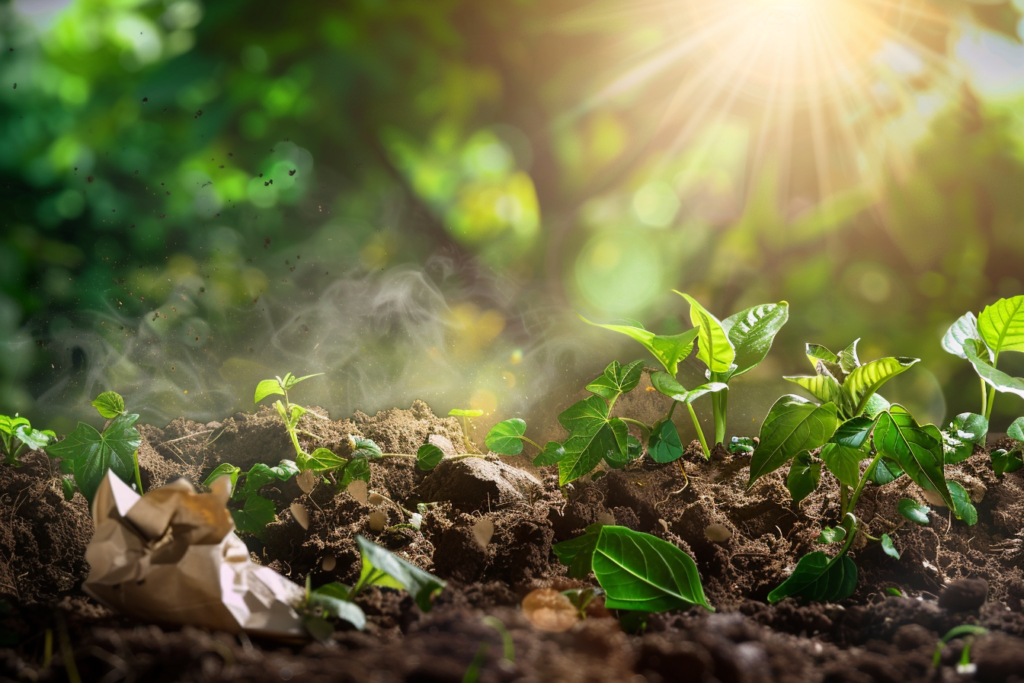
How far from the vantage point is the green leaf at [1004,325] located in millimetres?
1123

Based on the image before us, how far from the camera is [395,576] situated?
76cm

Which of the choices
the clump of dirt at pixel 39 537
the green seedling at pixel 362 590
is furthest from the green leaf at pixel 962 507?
the clump of dirt at pixel 39 537

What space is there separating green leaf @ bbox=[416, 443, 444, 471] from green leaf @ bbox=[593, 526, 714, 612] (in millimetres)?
511

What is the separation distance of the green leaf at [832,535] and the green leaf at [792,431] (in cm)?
14

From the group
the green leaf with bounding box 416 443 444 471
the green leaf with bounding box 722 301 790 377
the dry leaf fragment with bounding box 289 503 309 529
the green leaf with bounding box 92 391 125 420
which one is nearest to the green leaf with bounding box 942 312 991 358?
the green leaf with bounding box 722 301 790 377

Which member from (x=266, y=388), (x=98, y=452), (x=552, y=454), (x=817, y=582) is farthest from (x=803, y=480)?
(x=98, y=452)

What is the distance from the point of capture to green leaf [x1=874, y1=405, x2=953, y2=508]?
0.98 metres

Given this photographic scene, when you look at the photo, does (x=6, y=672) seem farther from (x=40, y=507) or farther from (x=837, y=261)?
(x=837, y=261)

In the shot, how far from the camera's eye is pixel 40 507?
1.25 metres

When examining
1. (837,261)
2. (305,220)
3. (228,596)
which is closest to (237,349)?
(305,220)

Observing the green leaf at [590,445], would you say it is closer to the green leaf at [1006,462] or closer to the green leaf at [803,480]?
the green leaf at [803,480]

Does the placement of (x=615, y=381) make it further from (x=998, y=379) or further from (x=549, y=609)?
(x=998, y=379)

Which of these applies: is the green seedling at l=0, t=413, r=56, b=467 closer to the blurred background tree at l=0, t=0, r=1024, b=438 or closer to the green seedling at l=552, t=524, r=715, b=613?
the blurred background tree at l=0, t=0, r=1024, b=438

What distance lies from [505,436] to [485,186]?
706 mm
